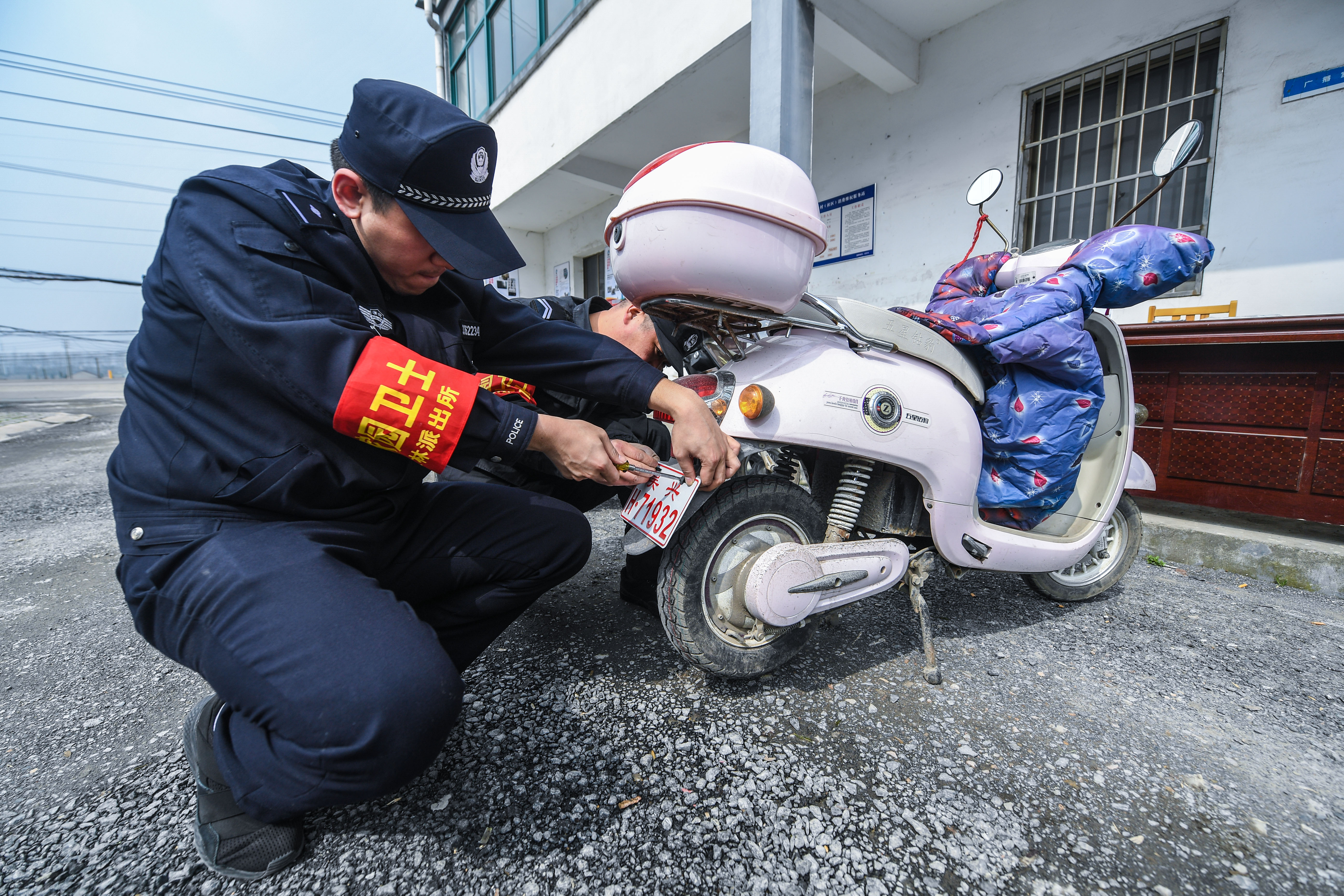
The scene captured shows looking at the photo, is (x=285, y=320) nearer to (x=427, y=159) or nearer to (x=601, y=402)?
(x=427, y=159)

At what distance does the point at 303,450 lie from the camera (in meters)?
1.03

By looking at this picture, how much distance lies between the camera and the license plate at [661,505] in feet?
4.04

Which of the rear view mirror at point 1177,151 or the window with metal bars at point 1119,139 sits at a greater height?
the window with metal bars at point 1119,139

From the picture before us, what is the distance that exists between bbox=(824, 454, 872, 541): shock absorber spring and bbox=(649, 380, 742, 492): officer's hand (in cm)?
36

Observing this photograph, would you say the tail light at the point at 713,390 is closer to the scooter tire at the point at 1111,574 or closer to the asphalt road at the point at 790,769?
the asphalt road at the point at 790,769

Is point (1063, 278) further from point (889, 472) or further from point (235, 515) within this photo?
point (235, 515)

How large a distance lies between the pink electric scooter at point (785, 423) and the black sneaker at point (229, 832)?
2.64 ft

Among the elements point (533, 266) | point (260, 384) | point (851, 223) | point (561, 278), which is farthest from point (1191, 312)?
point (533, 266)

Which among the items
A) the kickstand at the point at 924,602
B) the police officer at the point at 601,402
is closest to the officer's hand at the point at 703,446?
the police officer at the point at 601,402

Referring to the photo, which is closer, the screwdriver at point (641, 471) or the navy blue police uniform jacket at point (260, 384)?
the navy blue police uniform jacket at point (260, 384)

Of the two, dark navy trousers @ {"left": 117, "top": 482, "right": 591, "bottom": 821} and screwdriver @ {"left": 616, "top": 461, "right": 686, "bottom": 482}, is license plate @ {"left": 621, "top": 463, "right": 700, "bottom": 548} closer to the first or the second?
screwdriver @ {"left": 616, "top": 461, "right": 686, "bottom": 482}

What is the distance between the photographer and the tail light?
1337 mm

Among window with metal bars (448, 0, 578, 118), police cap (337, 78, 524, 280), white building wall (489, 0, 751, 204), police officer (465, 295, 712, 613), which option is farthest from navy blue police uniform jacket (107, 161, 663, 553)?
window with metal bars (448, 0, 578, 118)

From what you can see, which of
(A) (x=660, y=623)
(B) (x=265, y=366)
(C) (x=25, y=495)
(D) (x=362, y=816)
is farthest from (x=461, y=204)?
(C) (x=25, y=495)
